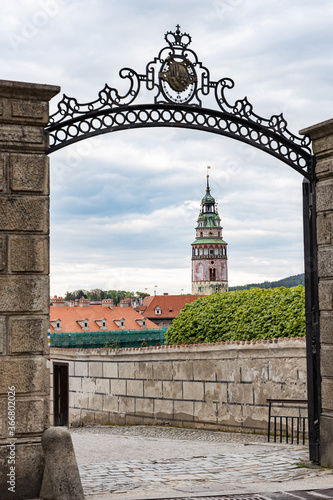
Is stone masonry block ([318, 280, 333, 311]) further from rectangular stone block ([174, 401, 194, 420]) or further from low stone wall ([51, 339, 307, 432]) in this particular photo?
rectangular stone block ([174, 401, 194, 420])

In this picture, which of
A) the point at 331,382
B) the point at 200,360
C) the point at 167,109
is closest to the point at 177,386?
the point at 200,360

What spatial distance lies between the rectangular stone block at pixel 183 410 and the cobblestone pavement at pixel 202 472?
411 cm

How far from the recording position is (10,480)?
6.05m

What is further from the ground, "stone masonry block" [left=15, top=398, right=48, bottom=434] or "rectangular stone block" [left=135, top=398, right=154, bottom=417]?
"stone masonry block" [left=15, top=398, right=48, bottom=434]

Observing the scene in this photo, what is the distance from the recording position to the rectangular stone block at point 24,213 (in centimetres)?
630

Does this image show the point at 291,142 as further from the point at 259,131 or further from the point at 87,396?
the point at 87,396

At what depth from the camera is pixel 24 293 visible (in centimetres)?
629

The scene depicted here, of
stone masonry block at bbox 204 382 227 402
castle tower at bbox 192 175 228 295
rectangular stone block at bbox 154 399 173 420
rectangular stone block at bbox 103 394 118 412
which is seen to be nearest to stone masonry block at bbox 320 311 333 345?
stone masonry block at bbox 204 382 227 402

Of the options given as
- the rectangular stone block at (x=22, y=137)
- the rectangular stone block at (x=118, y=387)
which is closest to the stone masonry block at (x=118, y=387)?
the rectangular stone block at (x=118, y=387)

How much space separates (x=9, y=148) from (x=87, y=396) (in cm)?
1206

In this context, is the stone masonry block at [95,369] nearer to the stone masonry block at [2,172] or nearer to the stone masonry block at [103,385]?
the stone masonry block at [103,385]

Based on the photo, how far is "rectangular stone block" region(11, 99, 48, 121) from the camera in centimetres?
642

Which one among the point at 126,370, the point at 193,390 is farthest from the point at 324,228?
the point at 126,370

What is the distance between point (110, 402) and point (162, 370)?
239 cm
